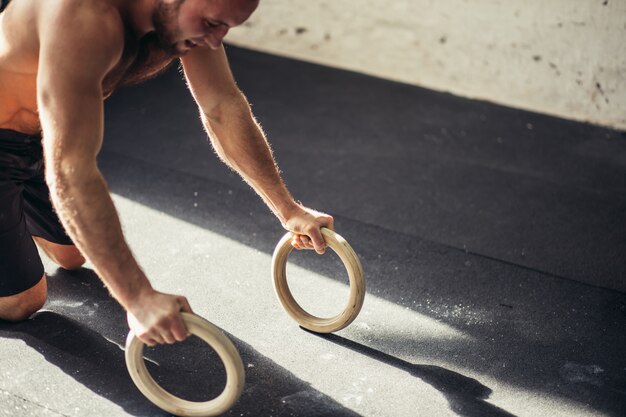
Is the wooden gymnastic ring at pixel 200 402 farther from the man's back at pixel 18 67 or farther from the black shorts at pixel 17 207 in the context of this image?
the man's back at pixel 18 67

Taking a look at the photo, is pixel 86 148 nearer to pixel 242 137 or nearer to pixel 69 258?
pixel 242 137

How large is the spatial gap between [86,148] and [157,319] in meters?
0.39

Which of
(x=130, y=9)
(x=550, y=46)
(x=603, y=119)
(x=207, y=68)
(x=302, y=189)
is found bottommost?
(x=302, y=189)

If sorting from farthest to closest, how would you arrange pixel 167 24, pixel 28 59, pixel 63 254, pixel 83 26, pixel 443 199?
pixel 443 199, pixel 63 254, pixel 28 59, pixel 167 24, pixel 83 26

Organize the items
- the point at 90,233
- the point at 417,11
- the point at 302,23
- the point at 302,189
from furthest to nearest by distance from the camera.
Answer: the point at 302,23, the point at 417,11, the point at 302,189, the point at 90,233

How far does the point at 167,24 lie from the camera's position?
5.71 feet

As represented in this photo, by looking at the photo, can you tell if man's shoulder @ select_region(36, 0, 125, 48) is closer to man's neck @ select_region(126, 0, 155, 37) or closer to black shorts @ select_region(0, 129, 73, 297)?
man's neck @ select_region(126, 0, 155, 37)

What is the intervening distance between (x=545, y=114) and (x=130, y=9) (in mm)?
2496

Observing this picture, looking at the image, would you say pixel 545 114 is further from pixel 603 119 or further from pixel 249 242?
pixel 249 242

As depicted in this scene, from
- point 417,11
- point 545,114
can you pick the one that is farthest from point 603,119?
point 417,11

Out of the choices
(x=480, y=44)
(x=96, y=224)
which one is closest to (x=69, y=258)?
(x=96, y=224)

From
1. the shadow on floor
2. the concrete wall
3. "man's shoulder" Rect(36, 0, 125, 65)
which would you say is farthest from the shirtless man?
the concrete wall

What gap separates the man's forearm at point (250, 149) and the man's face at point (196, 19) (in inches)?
12.6

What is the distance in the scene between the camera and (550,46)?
3617mm
